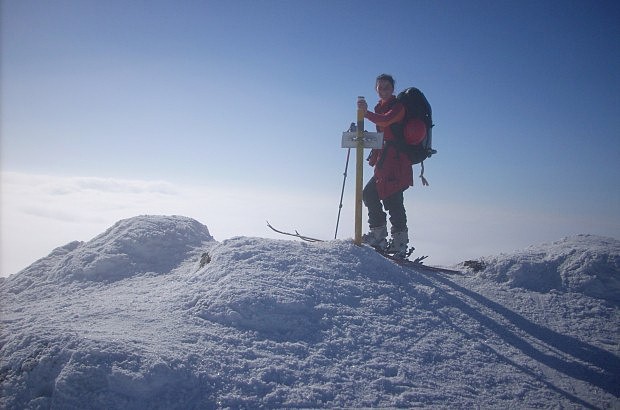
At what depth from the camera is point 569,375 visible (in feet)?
13.9

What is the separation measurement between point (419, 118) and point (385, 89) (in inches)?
32.4

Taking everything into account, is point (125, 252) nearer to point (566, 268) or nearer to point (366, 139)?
point (366, 139)

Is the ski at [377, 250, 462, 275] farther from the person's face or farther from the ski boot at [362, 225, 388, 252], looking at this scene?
the person's face

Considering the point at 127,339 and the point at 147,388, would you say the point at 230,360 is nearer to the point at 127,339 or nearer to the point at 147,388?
the point at 147,388

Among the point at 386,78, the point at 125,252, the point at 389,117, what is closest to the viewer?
the point at 389,117

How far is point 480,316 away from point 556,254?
2.53m

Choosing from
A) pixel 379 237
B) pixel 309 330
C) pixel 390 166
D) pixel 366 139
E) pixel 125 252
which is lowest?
pixel 309 330

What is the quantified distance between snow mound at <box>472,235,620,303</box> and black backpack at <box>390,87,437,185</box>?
7.71 feet

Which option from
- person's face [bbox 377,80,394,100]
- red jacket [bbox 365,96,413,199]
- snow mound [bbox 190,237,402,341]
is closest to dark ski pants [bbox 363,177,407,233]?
red jacket [bbox 365,96,413,199]

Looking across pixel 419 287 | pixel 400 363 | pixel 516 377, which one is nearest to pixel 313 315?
pixel 400 363

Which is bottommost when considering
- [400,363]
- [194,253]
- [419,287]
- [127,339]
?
[400,363]

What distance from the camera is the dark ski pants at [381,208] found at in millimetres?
6785

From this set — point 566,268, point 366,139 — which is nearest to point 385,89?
point 366,139

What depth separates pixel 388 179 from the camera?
6.68 meters
